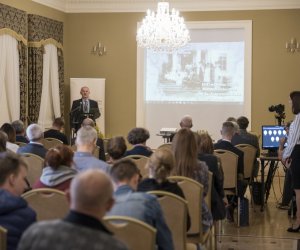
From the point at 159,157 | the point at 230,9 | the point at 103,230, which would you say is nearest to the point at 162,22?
the point at 230,9

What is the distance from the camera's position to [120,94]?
41.2 feet

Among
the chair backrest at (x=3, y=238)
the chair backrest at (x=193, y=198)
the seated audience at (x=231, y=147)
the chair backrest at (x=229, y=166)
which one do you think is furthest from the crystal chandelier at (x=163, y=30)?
the chair backrest at (x=3, y=238)

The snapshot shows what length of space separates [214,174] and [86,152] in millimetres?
1139

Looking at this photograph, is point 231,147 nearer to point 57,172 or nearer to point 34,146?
point 34,146

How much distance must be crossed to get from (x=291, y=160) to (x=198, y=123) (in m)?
6.26

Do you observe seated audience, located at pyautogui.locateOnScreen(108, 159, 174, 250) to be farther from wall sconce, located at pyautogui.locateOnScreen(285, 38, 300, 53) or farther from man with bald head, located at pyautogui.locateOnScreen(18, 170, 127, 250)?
wall sconce, located at pyautogui.locateOnScreen(285, 38, 300, 53)

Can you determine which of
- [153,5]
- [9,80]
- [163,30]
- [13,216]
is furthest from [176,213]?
[153,5]

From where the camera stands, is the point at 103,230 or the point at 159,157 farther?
the point at 159,157

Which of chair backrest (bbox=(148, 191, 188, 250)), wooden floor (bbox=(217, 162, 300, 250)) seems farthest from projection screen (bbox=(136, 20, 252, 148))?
chair backrest (bbox=(148, 191, 188, 250))

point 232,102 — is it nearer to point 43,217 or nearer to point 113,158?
point 113,158

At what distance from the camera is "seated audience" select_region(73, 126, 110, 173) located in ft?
14.9

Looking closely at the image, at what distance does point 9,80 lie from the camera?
388 inches

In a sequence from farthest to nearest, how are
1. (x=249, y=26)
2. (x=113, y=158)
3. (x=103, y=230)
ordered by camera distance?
(x=249, y=26) < (x=113, y=158) < (x=103, y=230)

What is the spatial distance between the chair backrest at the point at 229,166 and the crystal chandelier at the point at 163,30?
364 centimetres
